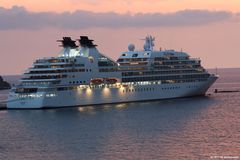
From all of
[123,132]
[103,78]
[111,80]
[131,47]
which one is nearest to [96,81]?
[103,78]

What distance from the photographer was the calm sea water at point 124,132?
61312 millimetres

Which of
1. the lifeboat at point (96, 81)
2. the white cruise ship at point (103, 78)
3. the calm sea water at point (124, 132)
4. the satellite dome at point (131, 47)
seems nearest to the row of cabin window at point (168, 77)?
the white cruise ship at point (103, 78)

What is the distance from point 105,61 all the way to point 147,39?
15.8m

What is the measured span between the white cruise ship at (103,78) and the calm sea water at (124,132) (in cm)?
240

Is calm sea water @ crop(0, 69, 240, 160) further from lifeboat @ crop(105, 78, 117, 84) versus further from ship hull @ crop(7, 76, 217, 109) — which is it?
lifeboat @ crop(105, 78, 117, 84)

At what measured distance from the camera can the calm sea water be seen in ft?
201

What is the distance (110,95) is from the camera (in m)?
109

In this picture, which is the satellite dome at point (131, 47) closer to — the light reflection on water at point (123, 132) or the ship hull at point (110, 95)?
the ship hull at point (110, 95)

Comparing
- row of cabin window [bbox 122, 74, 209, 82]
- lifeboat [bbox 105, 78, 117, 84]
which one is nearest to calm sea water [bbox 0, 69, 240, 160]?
lifeboat [bbox 105, 78, 117, 84]

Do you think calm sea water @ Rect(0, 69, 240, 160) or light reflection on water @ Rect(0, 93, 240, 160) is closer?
calm sea water @ Rect(0, 69, 240, 160)

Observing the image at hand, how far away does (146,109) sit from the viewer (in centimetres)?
10112

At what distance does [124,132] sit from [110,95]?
3477 cm

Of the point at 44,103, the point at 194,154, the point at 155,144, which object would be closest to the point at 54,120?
the point at 44,103

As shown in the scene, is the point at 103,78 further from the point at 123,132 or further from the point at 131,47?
the point at 123,132
